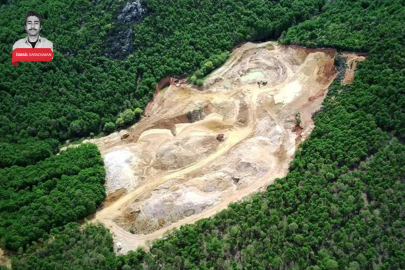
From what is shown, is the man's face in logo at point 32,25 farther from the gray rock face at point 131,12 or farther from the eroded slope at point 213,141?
the eroded slope at point 213,141

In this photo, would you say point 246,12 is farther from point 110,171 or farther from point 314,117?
point 110,171

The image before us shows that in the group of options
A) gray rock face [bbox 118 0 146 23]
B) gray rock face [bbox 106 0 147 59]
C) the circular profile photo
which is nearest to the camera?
the circular profile photo

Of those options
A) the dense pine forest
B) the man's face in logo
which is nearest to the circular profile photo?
the man's face in logo

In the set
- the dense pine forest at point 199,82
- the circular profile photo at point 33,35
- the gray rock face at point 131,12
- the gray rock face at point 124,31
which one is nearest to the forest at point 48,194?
the dense pine forest at point 199,82

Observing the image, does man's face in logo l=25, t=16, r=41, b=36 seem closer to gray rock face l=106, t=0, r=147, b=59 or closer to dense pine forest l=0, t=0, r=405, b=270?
dense pine forest l=0, t=0, r=405, b=270

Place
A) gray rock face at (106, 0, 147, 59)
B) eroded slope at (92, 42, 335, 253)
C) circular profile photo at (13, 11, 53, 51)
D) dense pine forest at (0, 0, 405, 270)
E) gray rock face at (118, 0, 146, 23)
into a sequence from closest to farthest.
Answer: dense pine forest at (0, 0, 405, 270)
eroded slope at (92, 42, 335, 253)
circular profile photo at (13, 11, 53, 51)
gray rock face at (106, 0, 147, 59)
gray rock face at (118, 0, 146, 23)

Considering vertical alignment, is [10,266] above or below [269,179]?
below

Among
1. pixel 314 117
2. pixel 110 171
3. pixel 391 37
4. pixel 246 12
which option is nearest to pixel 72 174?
pixel 110 171
